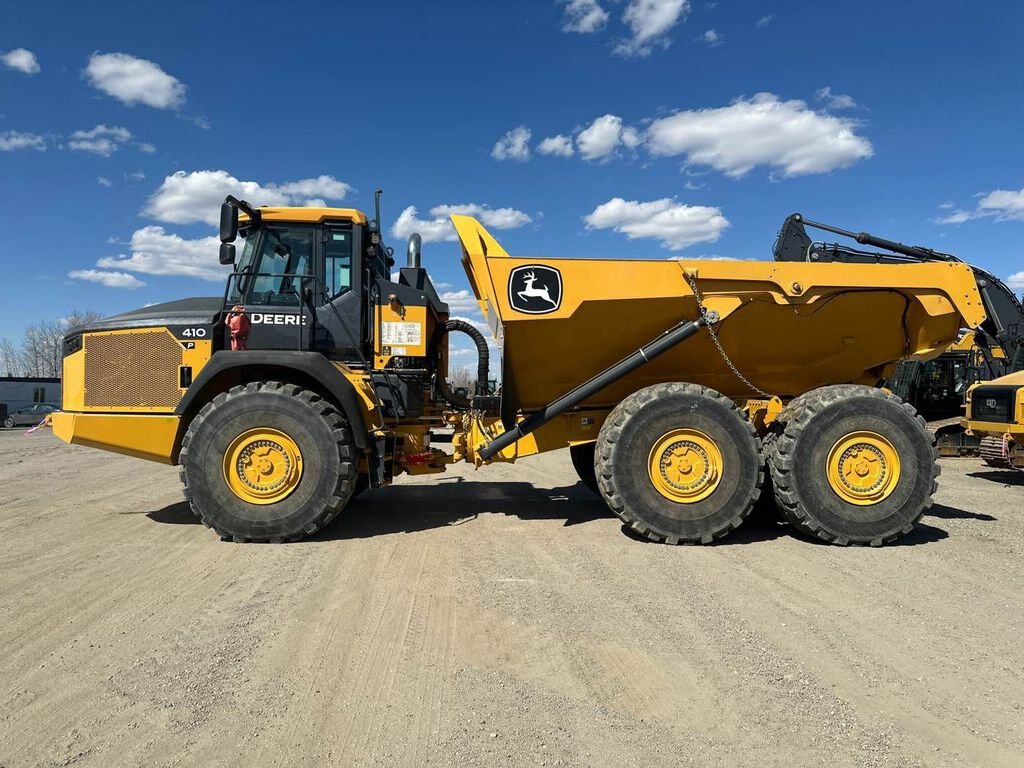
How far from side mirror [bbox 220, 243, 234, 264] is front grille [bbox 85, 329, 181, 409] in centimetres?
97

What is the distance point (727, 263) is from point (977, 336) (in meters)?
9.98

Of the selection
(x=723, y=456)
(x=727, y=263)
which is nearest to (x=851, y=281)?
(x=727, y=263)

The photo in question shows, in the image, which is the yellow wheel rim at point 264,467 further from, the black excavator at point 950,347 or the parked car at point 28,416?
the parked car at point 28,416

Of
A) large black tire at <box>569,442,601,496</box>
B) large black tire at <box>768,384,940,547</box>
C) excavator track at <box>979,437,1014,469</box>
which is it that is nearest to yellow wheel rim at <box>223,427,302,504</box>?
large black tire at <box>569,442,601,496</box>

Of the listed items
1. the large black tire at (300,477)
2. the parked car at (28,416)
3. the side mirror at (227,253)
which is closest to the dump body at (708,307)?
the large black tire at (300,477)

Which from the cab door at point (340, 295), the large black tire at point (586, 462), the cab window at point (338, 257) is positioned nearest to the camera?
the cab door at point (340, 295)

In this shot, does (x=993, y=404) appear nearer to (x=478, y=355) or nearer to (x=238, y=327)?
(x=478, y=355)

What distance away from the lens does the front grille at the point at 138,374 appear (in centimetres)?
596

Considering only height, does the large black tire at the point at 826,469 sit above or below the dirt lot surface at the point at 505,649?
above

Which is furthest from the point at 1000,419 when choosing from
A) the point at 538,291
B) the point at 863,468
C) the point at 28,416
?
the point at 28,416

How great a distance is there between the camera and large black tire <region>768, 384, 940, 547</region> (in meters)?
5.52

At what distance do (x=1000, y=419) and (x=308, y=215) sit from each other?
413 inches

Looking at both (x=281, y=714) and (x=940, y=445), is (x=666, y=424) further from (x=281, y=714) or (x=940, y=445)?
(x=940, y=445)

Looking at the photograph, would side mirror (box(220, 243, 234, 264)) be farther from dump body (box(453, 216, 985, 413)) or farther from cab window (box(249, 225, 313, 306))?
dump body (box(453, 216, 985, 413))
